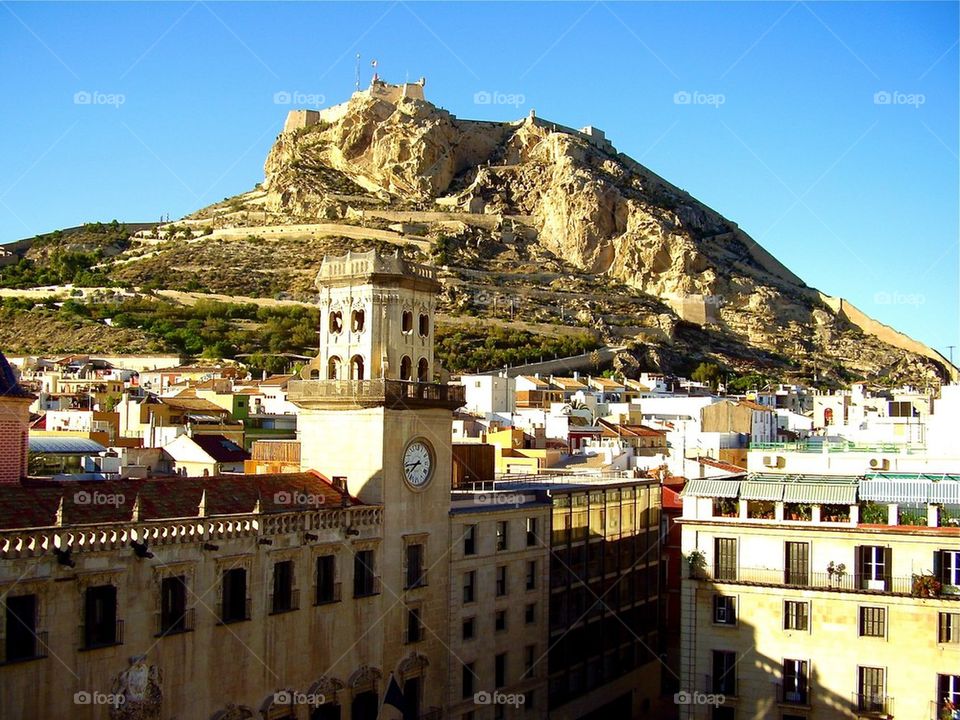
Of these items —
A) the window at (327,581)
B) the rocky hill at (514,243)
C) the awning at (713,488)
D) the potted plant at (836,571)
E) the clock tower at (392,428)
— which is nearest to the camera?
the window at (327,581)

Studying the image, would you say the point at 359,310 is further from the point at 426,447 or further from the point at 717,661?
the point at 717,661

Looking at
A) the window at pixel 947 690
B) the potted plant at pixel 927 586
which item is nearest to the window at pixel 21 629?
the potted plant at pixel 927 586

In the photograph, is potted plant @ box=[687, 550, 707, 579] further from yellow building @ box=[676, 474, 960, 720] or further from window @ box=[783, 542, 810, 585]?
window @ box=[783, 542, 810, 585]

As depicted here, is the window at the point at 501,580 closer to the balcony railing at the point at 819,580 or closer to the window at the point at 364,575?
the window at the point at 364,575

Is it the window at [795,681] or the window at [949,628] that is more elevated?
the window at [949,628]

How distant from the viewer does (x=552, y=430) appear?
6944 cm

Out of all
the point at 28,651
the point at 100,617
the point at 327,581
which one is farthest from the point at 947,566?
the point at 28,651

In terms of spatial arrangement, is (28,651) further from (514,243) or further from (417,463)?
(514,243)

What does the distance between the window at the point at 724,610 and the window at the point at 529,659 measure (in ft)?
21.9

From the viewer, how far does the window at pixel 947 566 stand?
90.2 ft

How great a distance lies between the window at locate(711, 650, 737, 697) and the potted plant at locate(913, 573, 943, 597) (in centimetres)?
484

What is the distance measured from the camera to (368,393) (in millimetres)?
29078

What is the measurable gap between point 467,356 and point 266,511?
93.5 m

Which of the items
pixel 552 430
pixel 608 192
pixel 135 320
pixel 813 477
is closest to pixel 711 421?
pixel 552 430
